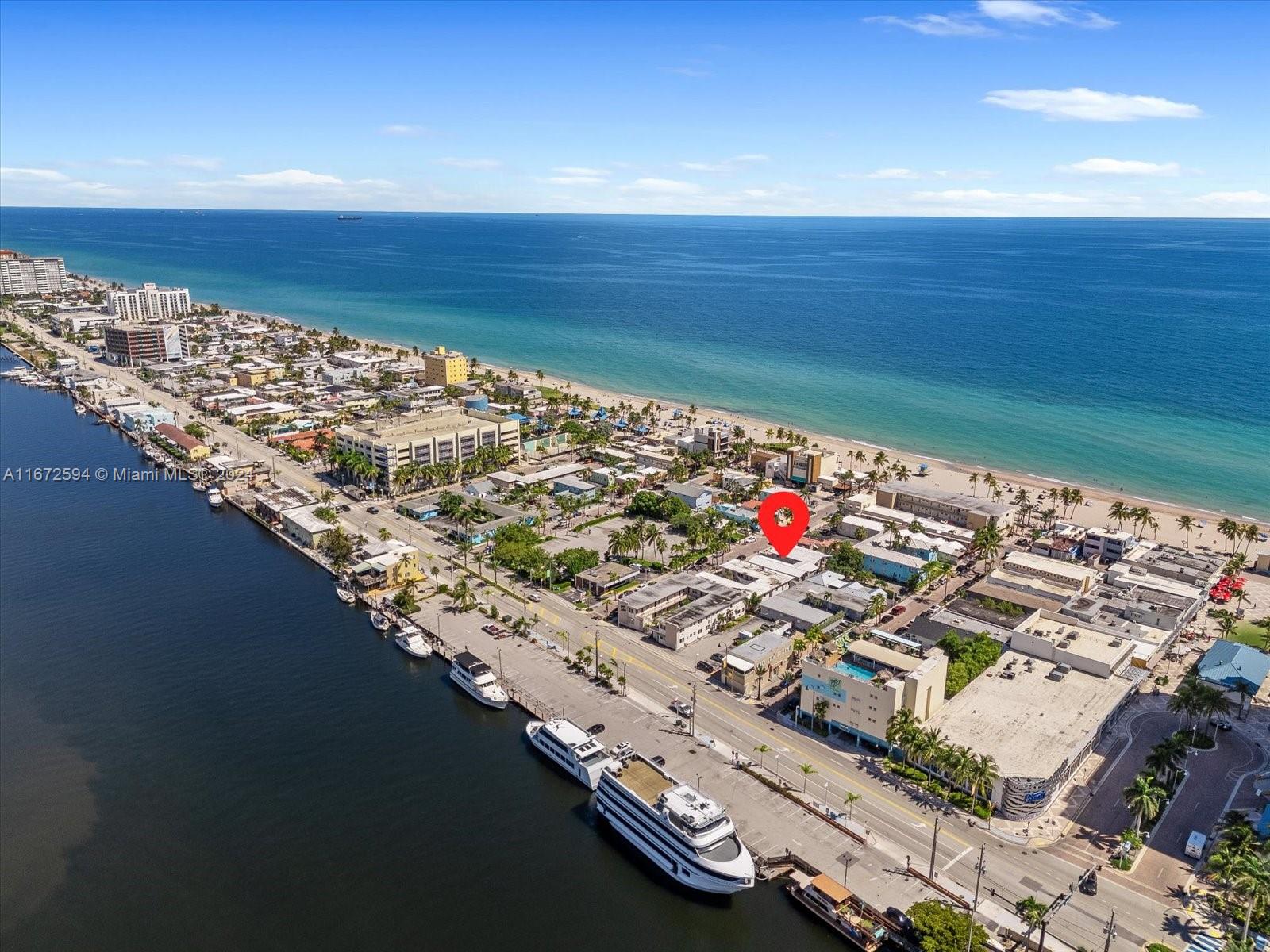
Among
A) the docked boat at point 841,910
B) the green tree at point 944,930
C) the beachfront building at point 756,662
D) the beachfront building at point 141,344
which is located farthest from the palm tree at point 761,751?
the beachfront building at point 141,344

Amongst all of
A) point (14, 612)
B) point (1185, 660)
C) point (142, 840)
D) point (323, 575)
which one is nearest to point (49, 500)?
point (14, 612)

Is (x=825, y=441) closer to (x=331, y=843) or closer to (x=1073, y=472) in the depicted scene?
(x=1073, y=472)

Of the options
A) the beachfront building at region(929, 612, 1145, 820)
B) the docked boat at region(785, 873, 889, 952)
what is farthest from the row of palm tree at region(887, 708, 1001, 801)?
the docked boat at region(785, 873, 889, 952)

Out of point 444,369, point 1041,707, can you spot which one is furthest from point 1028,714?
point 444,369

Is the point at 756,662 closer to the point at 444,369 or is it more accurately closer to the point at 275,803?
the point at 275,803

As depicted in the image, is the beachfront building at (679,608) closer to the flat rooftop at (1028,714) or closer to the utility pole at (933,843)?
the flat rooftop at (1028,714)

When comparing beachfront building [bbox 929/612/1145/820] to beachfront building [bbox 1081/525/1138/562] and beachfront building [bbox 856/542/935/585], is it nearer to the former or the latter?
beachfront building [bbox 856/542/935/585]
